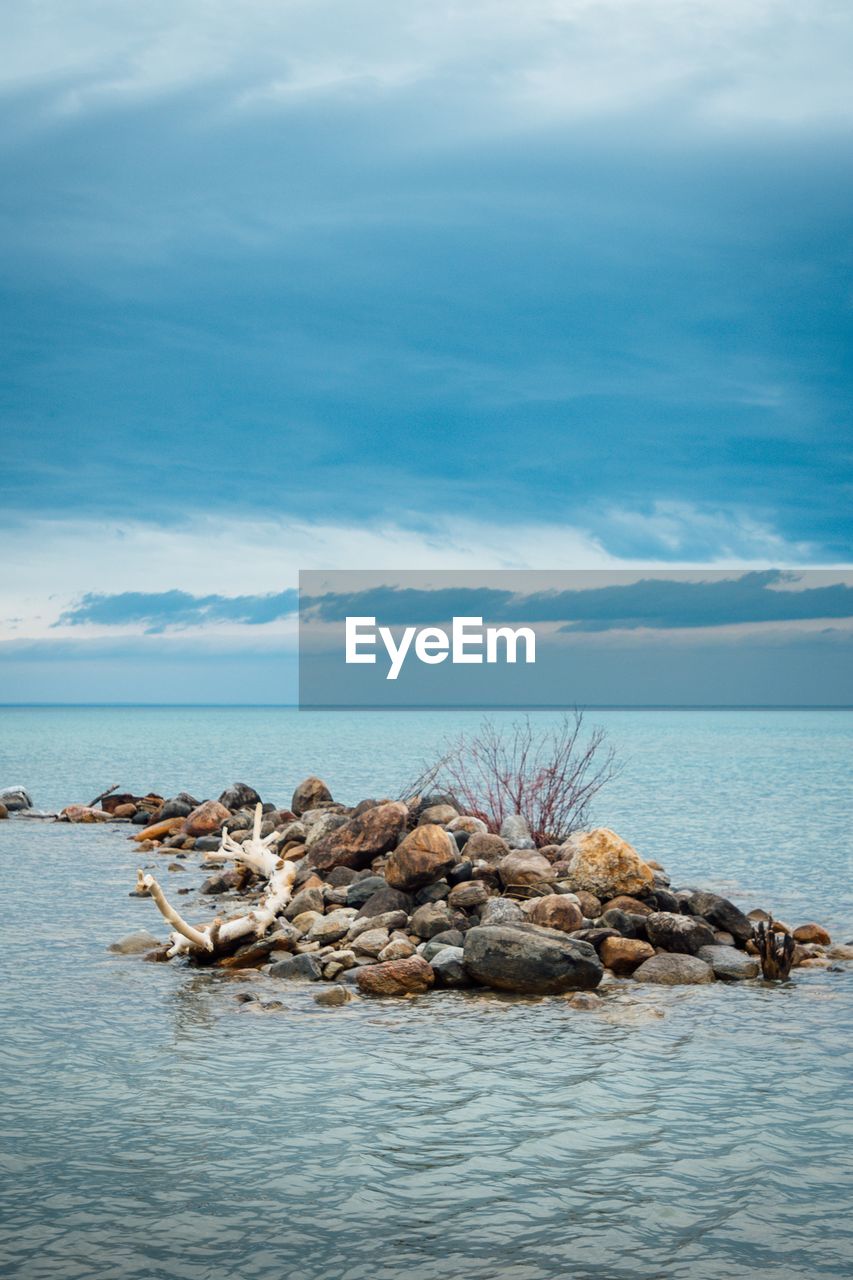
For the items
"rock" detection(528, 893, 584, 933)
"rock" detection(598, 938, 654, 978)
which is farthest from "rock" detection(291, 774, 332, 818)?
"rock" detection(598, 938, 654, 978)

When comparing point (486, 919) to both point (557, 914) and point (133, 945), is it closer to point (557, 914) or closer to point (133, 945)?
point (557, 914)

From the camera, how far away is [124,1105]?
10273mm

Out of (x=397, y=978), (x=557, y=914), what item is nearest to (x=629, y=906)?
(x=557, y=914)

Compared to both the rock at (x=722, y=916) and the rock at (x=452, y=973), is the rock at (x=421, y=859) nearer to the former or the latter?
the rock at (x=452, y=973)

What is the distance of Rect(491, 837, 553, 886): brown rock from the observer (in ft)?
60.9

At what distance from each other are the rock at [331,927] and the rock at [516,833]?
16.7 feet

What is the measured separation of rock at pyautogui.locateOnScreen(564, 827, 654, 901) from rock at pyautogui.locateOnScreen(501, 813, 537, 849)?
369cm

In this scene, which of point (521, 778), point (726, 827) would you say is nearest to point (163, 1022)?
point (521, 778)

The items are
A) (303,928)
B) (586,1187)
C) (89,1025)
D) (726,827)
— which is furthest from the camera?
(726,827)

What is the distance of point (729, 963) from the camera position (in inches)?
613

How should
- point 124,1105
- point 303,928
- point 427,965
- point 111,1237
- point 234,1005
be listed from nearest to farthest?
point 111,1237 → point 124,1105 → point 234,1005 → point 427,965 → point 303,928

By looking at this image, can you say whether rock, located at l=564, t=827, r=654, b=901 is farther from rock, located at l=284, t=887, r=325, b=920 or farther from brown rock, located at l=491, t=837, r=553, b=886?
rock, located at l=284, t=887, r=325, b=920

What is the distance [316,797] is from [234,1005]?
57.4 feet

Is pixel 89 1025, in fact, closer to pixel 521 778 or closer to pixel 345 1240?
pixel 345 1240
